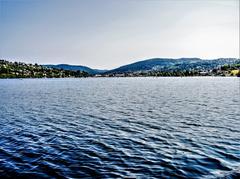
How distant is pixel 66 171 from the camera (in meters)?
17.4

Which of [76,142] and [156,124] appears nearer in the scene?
[76,142]

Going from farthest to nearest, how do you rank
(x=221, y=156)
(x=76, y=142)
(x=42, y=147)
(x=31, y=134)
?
(x=31, y=134) → (x=76, y=142) → (x=42, y=147) → (x=221, y=156)

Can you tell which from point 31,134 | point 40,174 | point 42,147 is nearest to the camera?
point 40,174

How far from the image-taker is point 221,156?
66.0 feet

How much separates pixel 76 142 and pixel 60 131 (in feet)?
19.6

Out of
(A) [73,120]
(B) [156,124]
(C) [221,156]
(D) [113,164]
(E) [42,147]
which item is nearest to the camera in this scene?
(D) [113,164]

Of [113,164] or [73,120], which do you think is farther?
[73,120]

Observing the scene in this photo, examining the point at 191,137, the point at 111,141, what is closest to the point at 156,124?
the point at 191,137

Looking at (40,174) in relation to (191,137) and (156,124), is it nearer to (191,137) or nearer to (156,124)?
(191,137)

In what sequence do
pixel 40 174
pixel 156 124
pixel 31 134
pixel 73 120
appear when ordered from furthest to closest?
pixel 73 120 → pixel 156 124 → pixel 31 134 → pixel 40 174

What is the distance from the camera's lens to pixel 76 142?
81.7ft

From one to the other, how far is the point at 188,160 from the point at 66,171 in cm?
1026

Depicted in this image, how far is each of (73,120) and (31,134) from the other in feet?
31.6

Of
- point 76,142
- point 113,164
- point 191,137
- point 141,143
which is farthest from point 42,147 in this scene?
point 191,137
